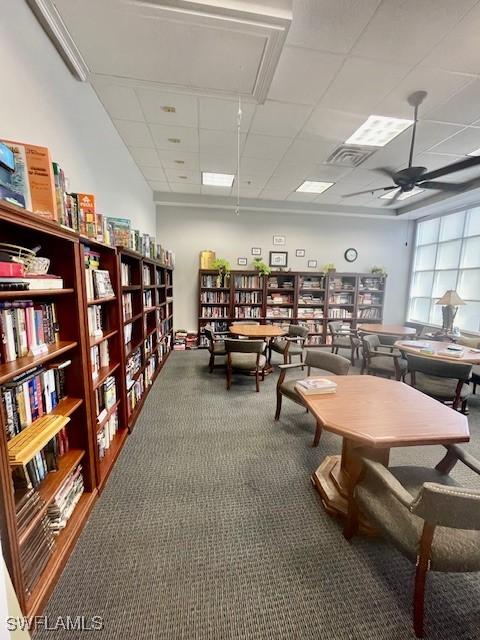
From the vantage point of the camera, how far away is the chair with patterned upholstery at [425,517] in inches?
36.1

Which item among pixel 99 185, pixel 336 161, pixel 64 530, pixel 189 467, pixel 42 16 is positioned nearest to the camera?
pixel 64 530

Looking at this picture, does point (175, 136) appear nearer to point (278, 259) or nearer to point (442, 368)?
point (278, 259)

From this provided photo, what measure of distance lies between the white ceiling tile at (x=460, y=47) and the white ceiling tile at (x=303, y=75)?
0.69 metres

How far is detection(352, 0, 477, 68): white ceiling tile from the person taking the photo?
1.66 m

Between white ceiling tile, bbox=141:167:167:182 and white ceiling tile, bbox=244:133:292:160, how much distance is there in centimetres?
153

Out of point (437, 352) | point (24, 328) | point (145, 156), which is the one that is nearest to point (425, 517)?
point (24, 328)

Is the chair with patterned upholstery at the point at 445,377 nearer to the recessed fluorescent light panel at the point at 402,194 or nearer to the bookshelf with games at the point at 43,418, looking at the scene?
the bookshelf with games at the point at 43,418

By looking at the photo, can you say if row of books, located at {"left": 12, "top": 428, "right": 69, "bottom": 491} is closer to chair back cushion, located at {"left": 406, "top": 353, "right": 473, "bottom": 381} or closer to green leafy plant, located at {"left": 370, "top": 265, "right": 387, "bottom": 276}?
chair back cushion, located at {"left": 406, "top": 353, "right": 473, "bottom": 381}

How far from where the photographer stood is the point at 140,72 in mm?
2170

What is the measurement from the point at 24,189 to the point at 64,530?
1808 mm

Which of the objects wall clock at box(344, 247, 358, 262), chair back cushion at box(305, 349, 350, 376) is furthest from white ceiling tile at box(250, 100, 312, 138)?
wall clock at box(344, 247, 358, 262)

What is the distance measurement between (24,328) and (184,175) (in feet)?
13.4

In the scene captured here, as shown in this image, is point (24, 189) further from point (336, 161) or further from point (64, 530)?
point (336, 161)

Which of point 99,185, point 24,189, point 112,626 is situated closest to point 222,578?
point 112,626
